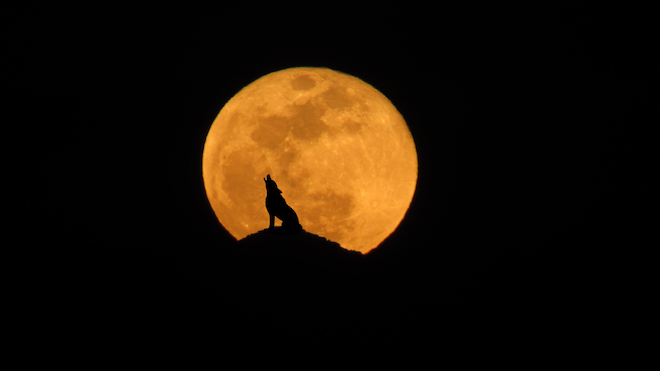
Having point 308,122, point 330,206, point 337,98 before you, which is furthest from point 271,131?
point 330,206

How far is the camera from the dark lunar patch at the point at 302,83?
32.8 ft

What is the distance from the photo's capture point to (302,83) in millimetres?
10062

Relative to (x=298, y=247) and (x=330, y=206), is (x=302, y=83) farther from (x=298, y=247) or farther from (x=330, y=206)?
(x=298, y=247)

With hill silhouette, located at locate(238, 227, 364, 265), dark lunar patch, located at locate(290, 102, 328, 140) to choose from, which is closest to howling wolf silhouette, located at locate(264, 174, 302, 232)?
hill silhouette, located at locate(238, 227, 364, 265)

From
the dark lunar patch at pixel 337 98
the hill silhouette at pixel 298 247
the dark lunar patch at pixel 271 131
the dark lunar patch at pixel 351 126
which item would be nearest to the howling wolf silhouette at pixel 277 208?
the hill silhouette at pixel 298 247

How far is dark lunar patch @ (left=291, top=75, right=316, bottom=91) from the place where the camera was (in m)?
9.99

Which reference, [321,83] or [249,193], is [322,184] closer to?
[249,193]

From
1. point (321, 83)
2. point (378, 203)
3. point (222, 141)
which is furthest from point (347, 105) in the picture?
point (222, 141)

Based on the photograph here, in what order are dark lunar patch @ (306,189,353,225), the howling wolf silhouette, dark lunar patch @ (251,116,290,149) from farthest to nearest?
1. dark lunar patch @ (251,116,290,149)
2. dark lunar patch @ (306,189,353,225)
3. the howling wolf silhouette

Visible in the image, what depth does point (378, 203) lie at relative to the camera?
9.74 meters

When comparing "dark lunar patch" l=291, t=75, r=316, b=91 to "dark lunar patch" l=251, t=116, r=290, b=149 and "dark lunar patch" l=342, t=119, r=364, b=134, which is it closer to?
"dark lunar patch" l=251, t=116, r=290, b=149

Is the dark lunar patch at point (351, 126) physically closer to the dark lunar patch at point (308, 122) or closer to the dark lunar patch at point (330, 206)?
the dark lunar patch at point (308, 122)

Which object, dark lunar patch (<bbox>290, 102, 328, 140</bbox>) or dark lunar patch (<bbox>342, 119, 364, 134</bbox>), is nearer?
dark lunar patch (<bbox>290, 102, 328, 140</bbox>)

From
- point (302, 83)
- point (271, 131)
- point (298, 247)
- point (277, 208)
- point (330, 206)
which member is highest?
point (302, 83)
